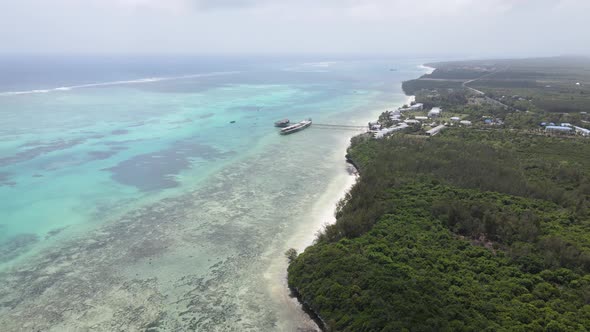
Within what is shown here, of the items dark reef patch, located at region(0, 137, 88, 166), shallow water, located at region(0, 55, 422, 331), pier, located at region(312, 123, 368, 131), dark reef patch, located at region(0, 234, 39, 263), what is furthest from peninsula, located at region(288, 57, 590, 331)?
dark reef patch, located at region(0, 137, 88, 166)

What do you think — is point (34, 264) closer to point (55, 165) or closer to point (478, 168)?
point (55, 165)

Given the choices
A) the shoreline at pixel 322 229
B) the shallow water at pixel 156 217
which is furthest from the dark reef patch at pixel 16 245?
the shoreline at pixel 322 229

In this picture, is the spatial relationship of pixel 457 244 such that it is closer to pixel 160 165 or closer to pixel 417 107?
pixel 160 165

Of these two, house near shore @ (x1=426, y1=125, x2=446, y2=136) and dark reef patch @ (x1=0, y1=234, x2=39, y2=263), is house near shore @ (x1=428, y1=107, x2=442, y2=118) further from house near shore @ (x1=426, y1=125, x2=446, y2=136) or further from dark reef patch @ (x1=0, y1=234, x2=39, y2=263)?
dark reef patch @ (x1=0, y1=234, x2=39, y2=263)

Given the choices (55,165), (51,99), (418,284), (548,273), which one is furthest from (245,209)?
(51,99)

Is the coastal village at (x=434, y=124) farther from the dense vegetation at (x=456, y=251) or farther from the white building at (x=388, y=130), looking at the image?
the dense vegetation at (x=456, y=251)

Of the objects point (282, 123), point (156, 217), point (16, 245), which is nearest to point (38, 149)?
point (16, 245)
